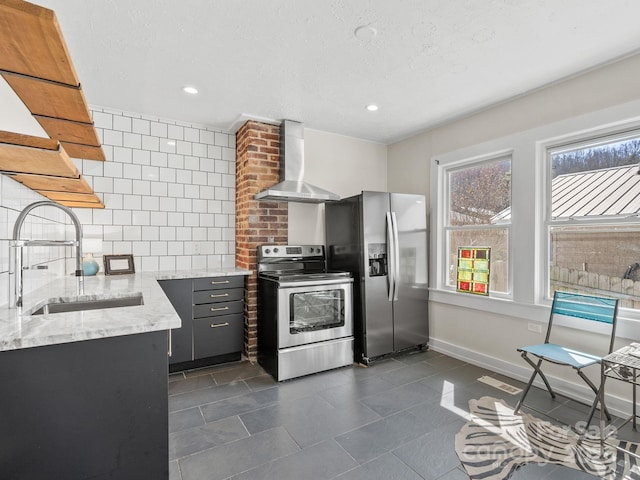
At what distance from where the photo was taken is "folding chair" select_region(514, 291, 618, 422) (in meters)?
2.24

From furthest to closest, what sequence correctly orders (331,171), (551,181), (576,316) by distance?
(331,171) → (551,181) → (576,316)

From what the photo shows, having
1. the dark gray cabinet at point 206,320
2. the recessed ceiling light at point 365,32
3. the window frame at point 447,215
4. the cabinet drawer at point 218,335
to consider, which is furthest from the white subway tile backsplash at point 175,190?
the window frame at point 447,215

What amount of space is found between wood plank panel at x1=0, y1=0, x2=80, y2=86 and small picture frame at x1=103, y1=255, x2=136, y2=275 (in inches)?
96.1

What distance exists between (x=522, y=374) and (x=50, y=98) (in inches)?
143

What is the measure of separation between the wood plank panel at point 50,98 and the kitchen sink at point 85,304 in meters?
1.03

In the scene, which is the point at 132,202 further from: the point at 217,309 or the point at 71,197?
the point at 217,309

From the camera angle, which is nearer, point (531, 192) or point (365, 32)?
point (365, 32)

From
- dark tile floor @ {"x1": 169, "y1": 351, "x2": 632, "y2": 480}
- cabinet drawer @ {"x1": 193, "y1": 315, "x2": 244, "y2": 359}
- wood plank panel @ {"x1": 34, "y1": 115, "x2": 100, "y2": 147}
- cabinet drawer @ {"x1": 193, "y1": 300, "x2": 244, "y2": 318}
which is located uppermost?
wood plank panel @ {"x1": 34, "y1": 115, "x2": 100, "y2": 147}

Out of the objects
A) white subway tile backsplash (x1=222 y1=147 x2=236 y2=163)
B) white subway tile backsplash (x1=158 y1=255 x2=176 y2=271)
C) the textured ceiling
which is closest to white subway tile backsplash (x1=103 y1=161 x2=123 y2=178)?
the textured ceiling

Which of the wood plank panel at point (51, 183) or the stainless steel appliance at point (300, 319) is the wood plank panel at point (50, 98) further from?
Answer: the stainless steel appliance at point (300, 319)

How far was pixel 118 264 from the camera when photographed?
3.14 metres

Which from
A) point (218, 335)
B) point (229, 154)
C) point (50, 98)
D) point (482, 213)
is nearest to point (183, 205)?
point (229, 154)

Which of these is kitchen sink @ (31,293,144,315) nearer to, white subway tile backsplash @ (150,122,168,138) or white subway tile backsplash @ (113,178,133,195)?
white subway tile backsplash @ (113,178,133,195)

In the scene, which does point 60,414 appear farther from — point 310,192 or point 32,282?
point 310,192
